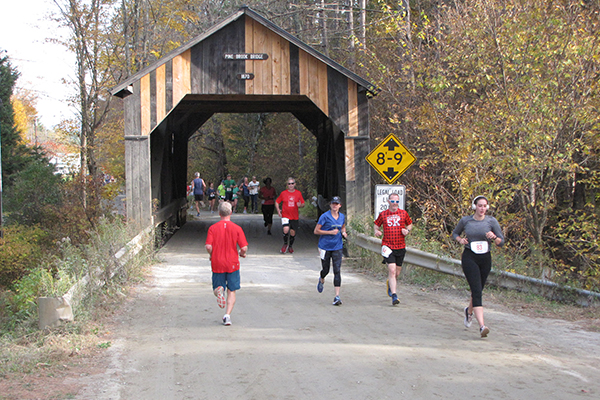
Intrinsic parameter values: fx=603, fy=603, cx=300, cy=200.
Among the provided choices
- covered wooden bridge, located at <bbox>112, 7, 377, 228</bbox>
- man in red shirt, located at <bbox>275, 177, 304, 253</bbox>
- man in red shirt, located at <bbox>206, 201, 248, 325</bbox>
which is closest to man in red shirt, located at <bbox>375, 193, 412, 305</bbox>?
man in red shirt, located at <bbox>206, 201, 248, 325</bbox>

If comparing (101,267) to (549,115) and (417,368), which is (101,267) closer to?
(417,368)

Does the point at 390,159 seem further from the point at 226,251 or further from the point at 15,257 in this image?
the point at 15,257

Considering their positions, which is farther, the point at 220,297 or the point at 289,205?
the point at 289,205

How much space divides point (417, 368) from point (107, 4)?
19.6 m

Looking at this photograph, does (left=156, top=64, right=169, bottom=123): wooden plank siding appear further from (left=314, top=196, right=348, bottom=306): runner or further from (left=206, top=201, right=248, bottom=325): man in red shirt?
(left=206, top=201, right=248, bottom=325): man in red shirt

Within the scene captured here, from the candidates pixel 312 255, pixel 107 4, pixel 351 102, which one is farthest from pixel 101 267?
pixel 107 4

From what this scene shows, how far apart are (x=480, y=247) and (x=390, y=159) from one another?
5.68 meters

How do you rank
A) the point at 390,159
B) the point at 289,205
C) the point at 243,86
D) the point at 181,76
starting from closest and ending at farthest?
1. the point at 390,159
2. the point at 181,76
3. the point at 289,205
4. the point at 243,86

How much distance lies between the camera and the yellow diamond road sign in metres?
12.6

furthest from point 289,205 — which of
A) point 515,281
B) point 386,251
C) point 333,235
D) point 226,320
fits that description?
point 226,320

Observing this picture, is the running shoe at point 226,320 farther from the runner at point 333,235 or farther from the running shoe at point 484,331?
the running shoe at point 484,331

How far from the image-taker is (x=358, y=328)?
7430 mm

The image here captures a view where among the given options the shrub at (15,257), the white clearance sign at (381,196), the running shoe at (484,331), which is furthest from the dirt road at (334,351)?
the shrub at (15,257)

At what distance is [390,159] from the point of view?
1273 cm
